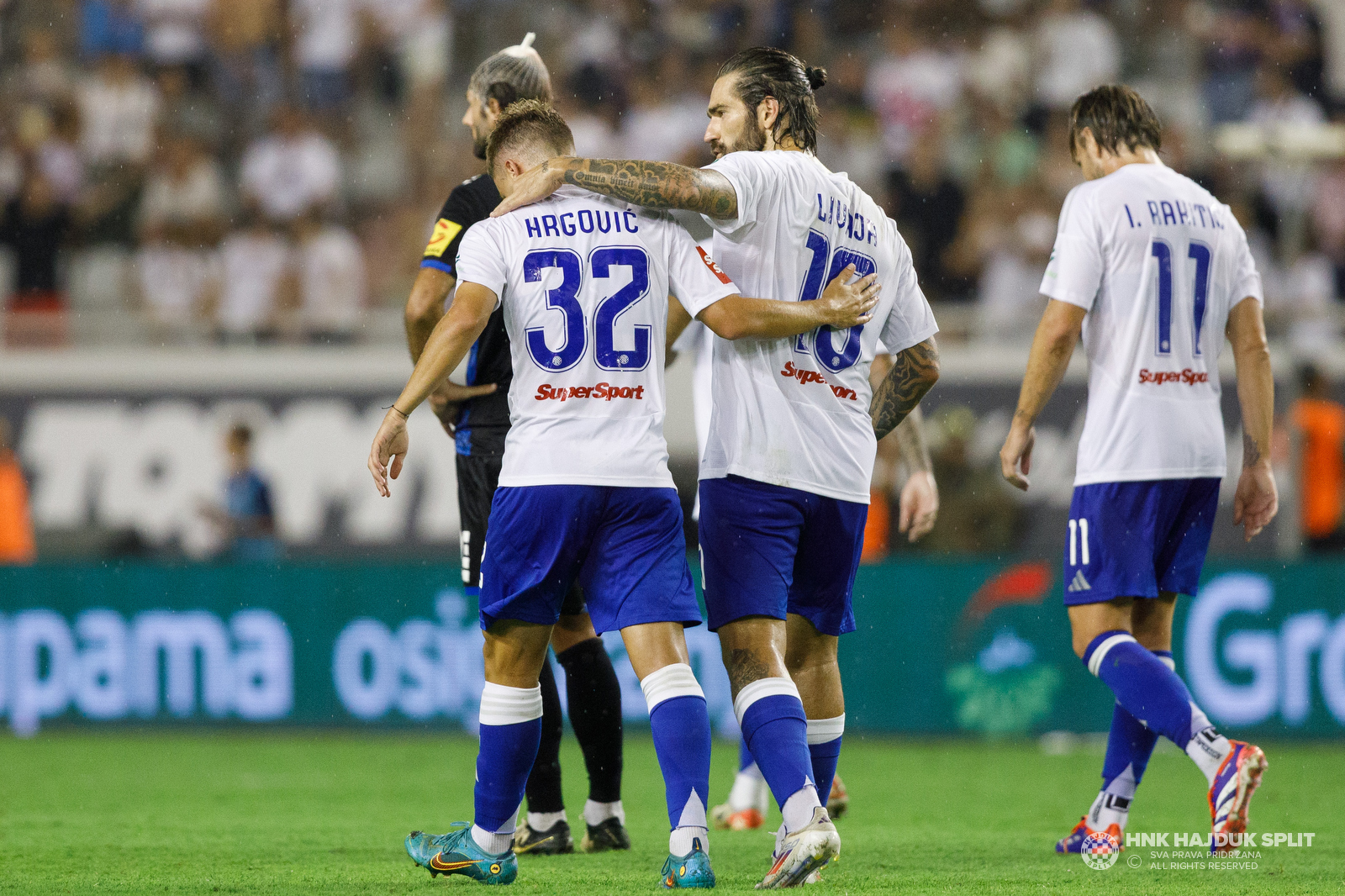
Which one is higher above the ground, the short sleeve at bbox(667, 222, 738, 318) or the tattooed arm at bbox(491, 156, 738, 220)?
the tattooed arm at bbox(491, 156, 738, 220)

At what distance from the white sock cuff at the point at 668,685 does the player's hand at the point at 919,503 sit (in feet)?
4.36

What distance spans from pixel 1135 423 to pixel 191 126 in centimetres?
1201

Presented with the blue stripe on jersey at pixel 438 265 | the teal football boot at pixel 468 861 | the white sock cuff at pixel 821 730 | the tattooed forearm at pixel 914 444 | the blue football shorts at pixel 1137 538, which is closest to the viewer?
the teal football boot at pixel 468 861

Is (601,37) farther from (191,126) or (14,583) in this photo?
(14,583)

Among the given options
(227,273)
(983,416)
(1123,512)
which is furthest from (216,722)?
(1123,512)

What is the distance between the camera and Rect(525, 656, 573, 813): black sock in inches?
220

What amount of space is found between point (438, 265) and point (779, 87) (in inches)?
53.9

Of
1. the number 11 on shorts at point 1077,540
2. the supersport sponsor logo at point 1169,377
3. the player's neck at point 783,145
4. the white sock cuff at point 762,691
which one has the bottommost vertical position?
the white sock cuff at point 762,691

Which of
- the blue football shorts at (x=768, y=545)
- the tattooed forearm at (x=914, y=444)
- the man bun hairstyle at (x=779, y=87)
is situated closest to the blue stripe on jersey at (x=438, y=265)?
the man bun hairstyle at (x=779, y=87)

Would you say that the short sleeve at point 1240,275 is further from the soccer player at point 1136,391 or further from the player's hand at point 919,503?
the player's hand at point 919,503

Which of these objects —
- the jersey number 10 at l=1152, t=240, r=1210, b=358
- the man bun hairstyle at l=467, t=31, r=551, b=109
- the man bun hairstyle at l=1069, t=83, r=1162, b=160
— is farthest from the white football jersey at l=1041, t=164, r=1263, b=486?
the man bun hairstyle at l=467, t=31, r=551, b=109

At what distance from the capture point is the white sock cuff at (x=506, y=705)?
465 centimetres

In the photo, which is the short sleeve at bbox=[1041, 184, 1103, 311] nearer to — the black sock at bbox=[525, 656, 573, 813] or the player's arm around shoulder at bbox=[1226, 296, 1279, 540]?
the player's arm around shoulder at bbox=[1226, 296, 1279, 540]

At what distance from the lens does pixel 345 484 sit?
13.7 meters
